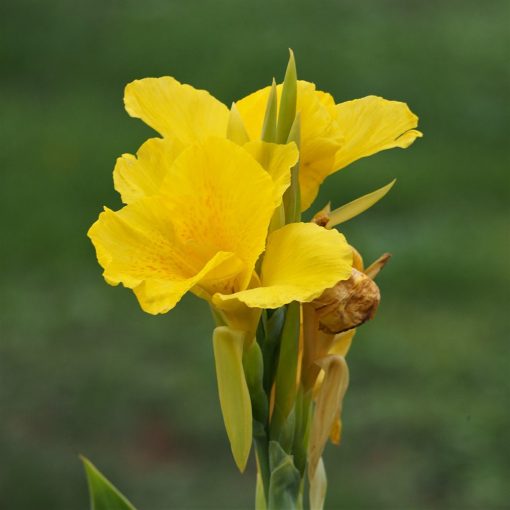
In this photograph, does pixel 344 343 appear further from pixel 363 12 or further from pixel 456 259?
pixel 363 12

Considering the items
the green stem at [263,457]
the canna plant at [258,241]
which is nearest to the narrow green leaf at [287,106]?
the canna plant at [258,241]

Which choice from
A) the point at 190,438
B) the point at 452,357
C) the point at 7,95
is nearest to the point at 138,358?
the point at 190,438

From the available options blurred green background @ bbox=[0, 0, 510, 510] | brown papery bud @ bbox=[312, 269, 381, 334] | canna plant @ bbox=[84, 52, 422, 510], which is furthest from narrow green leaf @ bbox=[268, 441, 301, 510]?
blurred green background @ bbox=[0, 0, 510, 510]

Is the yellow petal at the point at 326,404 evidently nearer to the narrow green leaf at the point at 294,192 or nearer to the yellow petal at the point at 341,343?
the yellow petal at the point at 341,343

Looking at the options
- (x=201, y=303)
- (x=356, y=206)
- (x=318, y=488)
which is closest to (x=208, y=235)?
(x=356, y=206)

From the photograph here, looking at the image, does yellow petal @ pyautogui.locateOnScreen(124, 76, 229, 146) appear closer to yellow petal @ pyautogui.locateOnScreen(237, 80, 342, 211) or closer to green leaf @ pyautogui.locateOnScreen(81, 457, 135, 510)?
yellow petal @ pyautogui.locateOnScreen(237, 80, 342, 211)

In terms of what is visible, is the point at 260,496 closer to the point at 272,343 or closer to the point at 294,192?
the point at 272,343
